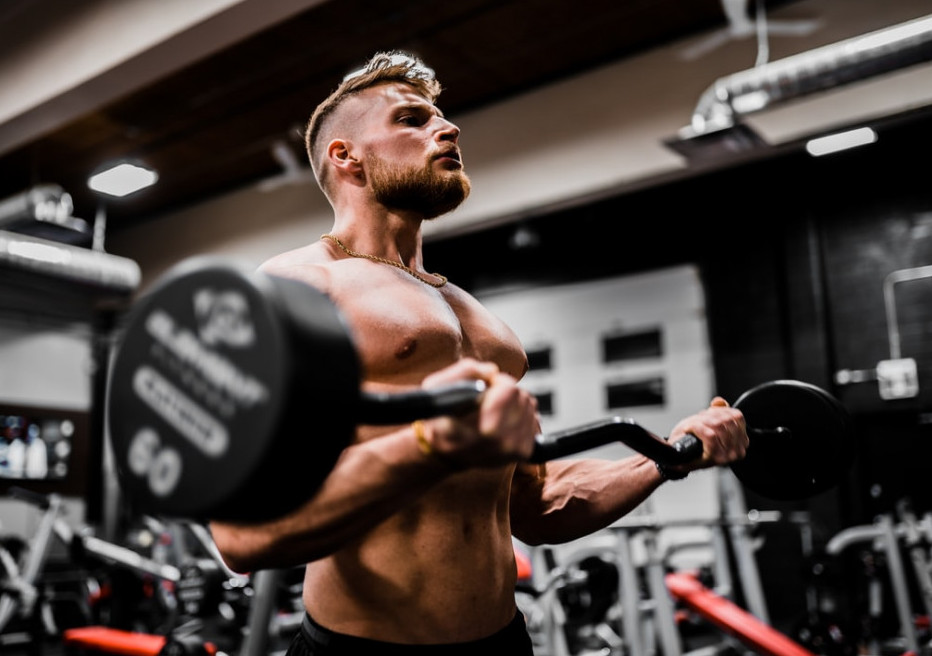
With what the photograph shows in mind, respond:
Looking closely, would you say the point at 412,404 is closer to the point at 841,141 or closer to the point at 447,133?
the point at 447,133

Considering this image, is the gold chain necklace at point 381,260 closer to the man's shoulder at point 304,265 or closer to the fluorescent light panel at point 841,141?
the man's shoulder at point 304,265

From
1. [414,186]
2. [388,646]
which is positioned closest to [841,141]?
[414,186]

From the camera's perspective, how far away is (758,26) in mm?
5594

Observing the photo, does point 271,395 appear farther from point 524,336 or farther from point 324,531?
point 524,336

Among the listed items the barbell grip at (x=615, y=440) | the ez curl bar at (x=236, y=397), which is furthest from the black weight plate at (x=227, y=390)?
the barbell grip at (x=615, y=440)

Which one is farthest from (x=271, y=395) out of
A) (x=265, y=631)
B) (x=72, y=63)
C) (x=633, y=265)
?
(x=633, y=265)

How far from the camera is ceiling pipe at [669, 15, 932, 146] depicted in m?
4.19

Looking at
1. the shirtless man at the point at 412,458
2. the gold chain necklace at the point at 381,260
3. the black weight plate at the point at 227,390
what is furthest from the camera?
the gold chain necklace at the point at 381,260

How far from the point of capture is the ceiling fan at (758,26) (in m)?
5.50

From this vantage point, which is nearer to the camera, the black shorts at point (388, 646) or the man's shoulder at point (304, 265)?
the black shorts at point (388, 646)

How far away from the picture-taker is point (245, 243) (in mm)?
8570

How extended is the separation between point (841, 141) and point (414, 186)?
5.01 m

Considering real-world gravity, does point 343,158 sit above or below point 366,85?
below

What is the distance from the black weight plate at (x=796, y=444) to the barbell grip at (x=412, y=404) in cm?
81
